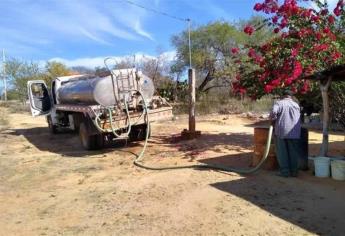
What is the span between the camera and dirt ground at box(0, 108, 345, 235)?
7.45 m

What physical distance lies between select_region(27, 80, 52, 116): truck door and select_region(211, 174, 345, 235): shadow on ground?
1419 centimetres

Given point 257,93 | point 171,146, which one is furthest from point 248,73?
point 171,146

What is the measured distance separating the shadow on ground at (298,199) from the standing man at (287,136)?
27 cm

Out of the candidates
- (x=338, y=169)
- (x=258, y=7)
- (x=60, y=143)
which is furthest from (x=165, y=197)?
A: (x=60, y=143)

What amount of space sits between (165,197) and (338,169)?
3.24 m

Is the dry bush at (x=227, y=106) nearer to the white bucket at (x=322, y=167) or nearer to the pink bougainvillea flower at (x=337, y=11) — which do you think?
the pink bougainvillea flower at (x=337, y=11)

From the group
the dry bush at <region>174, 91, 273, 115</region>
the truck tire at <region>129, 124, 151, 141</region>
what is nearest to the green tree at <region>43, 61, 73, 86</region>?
the dry bush at <region>174, 91, 273, 115</region>

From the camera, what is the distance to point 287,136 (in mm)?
10156

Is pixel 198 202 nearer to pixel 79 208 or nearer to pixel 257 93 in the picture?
pixel 79 208

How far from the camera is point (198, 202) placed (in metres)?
8.59

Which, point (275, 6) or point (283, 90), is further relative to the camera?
point (275, 6)

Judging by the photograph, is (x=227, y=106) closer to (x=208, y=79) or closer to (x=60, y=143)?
(x=208, y=79)

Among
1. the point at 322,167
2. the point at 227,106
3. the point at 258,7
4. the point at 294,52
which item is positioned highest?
the point at 258,7

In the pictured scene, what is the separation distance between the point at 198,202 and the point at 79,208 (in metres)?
1.99
